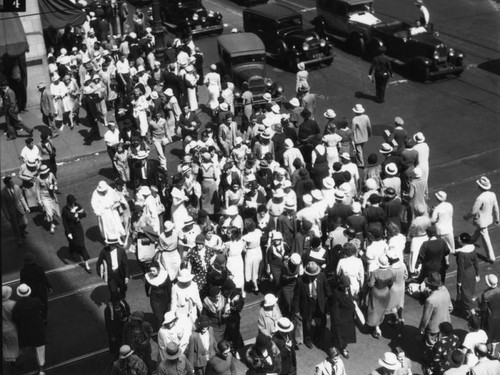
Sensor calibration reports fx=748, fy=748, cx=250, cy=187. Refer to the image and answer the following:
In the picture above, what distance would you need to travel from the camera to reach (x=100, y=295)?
48.5 feet

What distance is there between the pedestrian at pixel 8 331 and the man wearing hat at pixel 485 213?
860 cm

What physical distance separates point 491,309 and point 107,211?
745 centimetres

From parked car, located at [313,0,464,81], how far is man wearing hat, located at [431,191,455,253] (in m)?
11.7

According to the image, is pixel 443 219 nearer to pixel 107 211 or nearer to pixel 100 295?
pixel 107 211

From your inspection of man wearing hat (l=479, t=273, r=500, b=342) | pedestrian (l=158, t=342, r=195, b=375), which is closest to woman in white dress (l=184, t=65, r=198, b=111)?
man wearing hat (l=479, t=273, r=500, b=342)

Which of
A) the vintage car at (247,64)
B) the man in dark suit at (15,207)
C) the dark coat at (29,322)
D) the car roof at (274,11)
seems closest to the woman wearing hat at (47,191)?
the man in dark suit at (15,207)

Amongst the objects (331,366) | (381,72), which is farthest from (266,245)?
(381,72)

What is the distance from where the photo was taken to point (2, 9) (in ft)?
65.8

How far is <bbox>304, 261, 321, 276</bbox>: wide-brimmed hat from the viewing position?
1231cm

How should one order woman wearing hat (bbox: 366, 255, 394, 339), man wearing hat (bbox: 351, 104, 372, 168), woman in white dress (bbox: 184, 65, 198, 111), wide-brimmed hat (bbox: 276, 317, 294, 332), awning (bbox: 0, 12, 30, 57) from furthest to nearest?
1. awning (bbox: 0, 12, 30, 57)
2. woman in white dress (bbox: 184, 65, 198, 111)
3. man wearing hat (bbox: 351, 104, 372, 168)
4. woman wearing hat (bbox: 366, 255, 394, 339)
5. wide-brimmed hat (bbox: 276, 317, 294, 332)

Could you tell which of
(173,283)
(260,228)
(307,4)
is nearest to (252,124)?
(260,228)

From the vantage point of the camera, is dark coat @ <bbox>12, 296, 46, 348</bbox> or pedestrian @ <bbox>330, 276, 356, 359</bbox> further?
pedestrian @ <bbox>330, 276, 356, 359</bbox>

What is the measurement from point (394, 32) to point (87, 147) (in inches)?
454

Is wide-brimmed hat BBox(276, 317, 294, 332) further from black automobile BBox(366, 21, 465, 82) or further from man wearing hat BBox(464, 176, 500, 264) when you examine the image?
black automobile BBox(366, 21, 465, 82)
